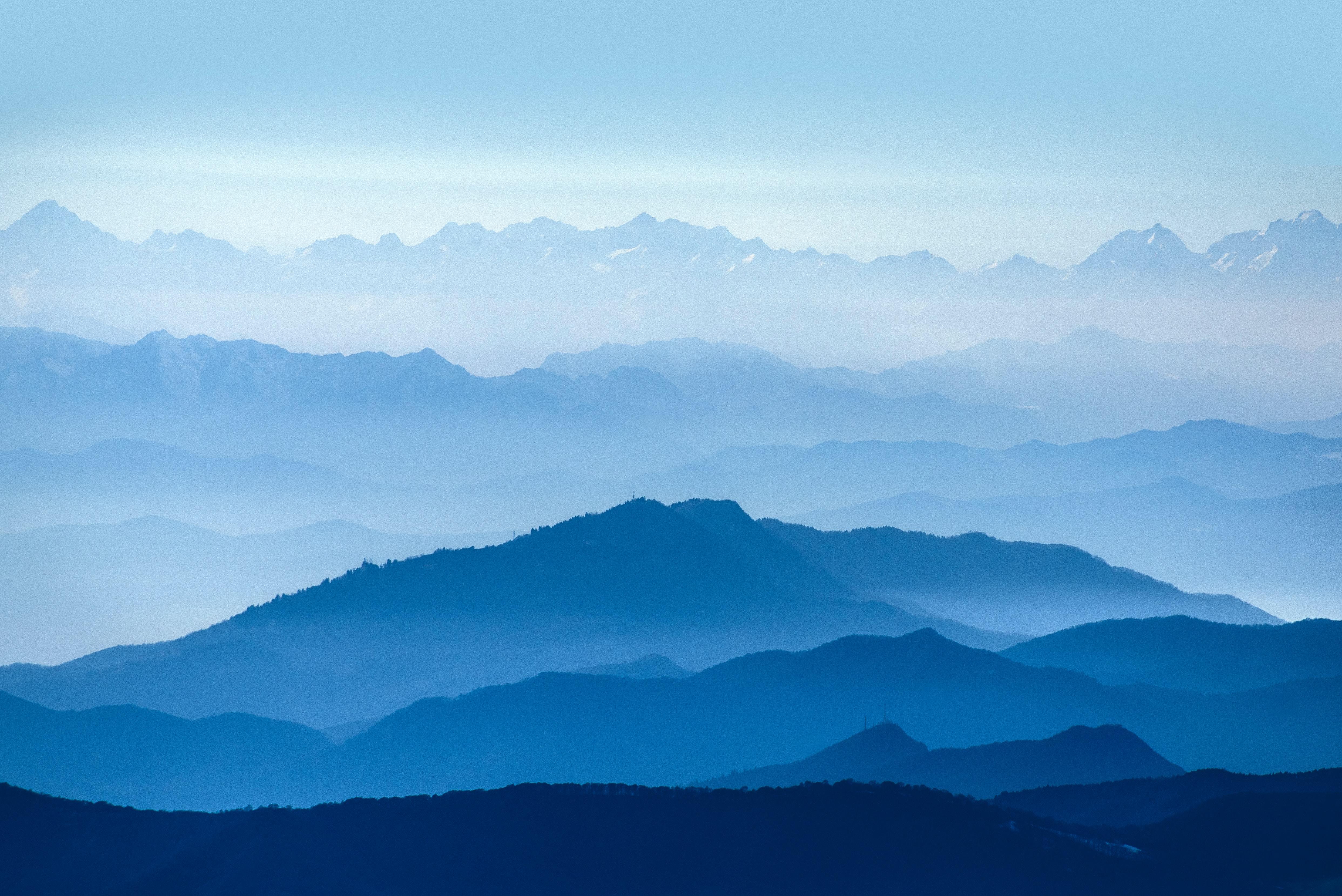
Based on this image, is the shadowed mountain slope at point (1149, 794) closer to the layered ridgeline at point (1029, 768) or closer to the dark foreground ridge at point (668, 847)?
the dark foreground ridge at point (668, 847)

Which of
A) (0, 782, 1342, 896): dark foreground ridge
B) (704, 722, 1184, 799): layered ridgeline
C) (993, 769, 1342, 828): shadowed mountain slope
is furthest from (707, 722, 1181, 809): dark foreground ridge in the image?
(0, 782, 1342, 896): dark foreground ridge

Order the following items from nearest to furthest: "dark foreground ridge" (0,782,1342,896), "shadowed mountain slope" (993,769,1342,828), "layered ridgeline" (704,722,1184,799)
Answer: "dark foreground ridge" (0,782,1342,896)
"shadowed mountain slope" (993,769,1342,828)
"layered ridgeline" (704,722,1184,799)

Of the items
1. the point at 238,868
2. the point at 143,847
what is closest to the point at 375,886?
the point at 238,868

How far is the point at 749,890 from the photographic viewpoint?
456 ft

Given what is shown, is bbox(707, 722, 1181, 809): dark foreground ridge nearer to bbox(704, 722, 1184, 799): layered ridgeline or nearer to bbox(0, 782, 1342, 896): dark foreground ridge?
bbox(704, 722, 1184, 799): layered ridgeline

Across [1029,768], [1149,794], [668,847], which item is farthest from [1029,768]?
[668,847]

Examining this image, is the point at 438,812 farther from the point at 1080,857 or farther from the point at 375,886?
the point at 1080,857

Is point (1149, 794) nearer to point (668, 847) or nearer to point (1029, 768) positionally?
point (1029, 768)

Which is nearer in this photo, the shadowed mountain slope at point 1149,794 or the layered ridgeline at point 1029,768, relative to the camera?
the shadowed mountain slope at point 1149,794

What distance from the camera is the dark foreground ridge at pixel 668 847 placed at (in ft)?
454

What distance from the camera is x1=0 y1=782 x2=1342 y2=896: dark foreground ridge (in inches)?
5453

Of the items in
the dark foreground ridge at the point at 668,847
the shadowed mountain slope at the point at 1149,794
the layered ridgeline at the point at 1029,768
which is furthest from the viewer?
the layered ridgeline at the point at 1029,768

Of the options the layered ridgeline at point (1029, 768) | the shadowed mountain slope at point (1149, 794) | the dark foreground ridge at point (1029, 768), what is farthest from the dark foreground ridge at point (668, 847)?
the layered ridgeline at point (1029, 768)

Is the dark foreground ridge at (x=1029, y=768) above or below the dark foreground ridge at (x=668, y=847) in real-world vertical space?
above
